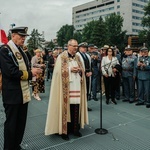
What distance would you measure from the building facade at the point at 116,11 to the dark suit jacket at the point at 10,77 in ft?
283

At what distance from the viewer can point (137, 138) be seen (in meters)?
4.34

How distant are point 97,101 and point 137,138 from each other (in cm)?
331

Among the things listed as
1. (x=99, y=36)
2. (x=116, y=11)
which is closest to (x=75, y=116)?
(x=99, y=36)

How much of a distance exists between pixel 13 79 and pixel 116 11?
93.9 meters

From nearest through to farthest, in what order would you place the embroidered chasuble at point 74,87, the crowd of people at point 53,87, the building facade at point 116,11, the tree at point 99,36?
the crowd of people at point 53,87 < the embroidered chasuble at point 74,87 < the tree at point 99,36 < the building facade at point 116,11

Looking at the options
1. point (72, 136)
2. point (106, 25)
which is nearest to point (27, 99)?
point (72, 136)

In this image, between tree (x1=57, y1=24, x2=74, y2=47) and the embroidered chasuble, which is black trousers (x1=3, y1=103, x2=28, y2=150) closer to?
the embroidered chasuble

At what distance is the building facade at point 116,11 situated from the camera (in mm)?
87137

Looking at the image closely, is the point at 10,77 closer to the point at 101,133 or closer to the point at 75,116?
the point at 75,116

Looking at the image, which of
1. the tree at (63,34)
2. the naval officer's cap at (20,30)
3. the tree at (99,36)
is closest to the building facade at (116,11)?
the tree at (63,34)

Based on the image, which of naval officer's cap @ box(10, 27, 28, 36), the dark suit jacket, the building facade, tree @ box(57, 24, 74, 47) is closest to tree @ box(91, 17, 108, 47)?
tree @ box(57, 24, 74, 47)

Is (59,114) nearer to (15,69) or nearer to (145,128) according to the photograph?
(15,69)

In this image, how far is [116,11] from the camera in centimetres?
9131

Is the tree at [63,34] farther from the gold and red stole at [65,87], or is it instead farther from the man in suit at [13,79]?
the man in suit at [13,79]
